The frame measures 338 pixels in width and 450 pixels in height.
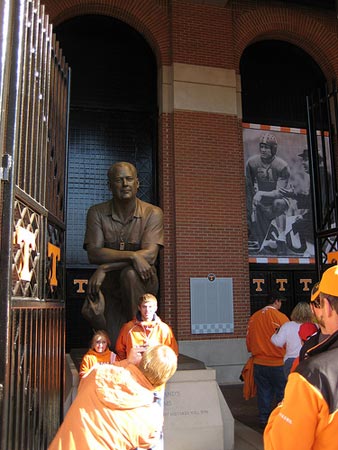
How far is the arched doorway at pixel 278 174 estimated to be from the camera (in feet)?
37.7

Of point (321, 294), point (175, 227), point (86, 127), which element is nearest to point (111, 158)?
point (86, 127)

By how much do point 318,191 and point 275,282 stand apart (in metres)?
5.52

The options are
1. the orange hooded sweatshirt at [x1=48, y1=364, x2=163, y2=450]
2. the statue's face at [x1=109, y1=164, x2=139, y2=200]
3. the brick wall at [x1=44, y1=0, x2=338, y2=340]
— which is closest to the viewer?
the orange hooded sweatshirt at [x1=48, y1=364, x2=163, y2=450]

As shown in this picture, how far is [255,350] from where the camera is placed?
6.09m

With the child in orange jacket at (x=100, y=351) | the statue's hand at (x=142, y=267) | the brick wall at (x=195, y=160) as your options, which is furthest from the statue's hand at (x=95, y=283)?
the brick wall at (x=195, y=160)

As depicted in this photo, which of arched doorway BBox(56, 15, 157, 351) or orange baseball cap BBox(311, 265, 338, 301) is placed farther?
arched doorway BBox(56, 15, 157, 351)

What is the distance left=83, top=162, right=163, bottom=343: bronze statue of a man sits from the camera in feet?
16.6

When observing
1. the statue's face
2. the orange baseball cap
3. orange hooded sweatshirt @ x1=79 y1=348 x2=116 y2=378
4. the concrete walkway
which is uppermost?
the statue's face

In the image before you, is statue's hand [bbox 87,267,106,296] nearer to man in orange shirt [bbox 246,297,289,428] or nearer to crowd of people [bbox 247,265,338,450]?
man in orange shirt [bbox 246,297,289,428]

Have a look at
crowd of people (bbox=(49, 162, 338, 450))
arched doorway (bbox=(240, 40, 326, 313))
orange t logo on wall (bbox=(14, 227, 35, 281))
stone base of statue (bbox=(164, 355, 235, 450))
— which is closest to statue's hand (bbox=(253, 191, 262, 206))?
arched doorway (bbox=(240, 40, 326, 313))

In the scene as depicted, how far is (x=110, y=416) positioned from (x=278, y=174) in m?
10.5

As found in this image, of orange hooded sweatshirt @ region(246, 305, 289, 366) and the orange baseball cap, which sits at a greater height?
the orange baseball cap

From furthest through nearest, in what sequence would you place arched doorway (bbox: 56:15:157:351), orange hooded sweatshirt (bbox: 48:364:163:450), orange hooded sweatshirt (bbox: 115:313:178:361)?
arched doorway (bbox: 56:15:157:351)
orange hooded sweatshirt (bbox: 115:313:178:361)
orange hooded sweatshirt (bbox: 48:364:163:450)

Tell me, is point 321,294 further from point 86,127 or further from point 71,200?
point 86,127
